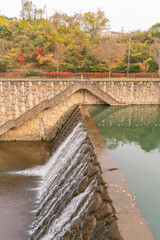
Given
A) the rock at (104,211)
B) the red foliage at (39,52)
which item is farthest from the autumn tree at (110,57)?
the rock at (104,211)

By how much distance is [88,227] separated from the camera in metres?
3.70

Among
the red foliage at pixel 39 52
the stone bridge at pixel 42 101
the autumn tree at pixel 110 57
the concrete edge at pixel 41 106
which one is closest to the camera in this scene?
the stone bridge at pixel 42 101

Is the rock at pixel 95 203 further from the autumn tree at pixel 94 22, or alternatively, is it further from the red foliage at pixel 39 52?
the autumn tree at pixel 94 22

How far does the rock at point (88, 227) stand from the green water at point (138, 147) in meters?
1.39

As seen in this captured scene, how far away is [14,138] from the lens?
16781 millimetres

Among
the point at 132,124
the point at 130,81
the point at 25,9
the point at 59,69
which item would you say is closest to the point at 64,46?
the point at 59,69

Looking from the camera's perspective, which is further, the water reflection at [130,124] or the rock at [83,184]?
the water reflection at [130,124]

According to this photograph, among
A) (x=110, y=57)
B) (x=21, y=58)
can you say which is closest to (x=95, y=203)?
(x=110, y=57)

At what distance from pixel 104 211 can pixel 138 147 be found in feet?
19.1

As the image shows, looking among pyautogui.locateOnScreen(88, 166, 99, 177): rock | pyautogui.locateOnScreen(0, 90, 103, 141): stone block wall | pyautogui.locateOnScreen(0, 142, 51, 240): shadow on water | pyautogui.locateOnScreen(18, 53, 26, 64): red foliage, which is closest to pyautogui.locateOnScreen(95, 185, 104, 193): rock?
pyautogui.locateOnScreen(88, 166, 99, 177): rock

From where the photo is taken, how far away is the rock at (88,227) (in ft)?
11.6

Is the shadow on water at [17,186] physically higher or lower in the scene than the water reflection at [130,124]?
lower

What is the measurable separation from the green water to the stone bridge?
1.83 meters

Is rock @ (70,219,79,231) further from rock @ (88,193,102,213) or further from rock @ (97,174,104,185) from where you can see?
rock @ (97,174,104,185)
